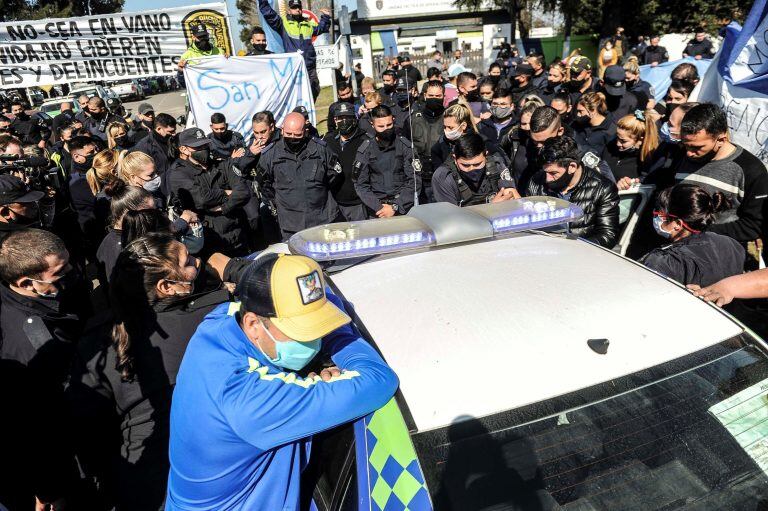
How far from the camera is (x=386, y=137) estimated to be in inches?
200

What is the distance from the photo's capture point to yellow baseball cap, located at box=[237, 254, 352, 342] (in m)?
1.54

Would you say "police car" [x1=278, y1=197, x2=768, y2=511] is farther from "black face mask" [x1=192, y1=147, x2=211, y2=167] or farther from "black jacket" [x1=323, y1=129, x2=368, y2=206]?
"black jacket" [x1=323, y1=129, x2=368, y2=206]

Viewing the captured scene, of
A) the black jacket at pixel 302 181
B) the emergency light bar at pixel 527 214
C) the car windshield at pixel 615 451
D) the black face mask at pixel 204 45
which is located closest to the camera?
the car windshield at pixel 615 451

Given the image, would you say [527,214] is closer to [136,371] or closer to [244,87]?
[136,371]

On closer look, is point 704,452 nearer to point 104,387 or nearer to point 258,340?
point 258,340

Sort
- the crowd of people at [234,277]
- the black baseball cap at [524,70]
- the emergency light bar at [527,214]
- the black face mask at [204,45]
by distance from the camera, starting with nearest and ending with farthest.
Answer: the crowd of people at [234,277], the emergency light bar at [527,214], the black baseball cap at [524,70], the black face mask at [204,45]

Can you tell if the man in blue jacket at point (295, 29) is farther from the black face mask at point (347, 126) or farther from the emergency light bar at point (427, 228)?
the emergency light bar at point (427, 228)

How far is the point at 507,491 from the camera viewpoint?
57.7 inches

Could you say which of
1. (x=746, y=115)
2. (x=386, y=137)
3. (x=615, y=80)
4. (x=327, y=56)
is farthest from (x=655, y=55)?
(x=386, y=137)

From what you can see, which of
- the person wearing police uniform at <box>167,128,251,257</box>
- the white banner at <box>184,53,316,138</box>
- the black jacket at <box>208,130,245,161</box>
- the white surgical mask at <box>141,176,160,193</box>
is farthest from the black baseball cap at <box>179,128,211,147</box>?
the white banner at <box>184,53,316,138</box>

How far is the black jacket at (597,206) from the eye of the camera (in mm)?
3475

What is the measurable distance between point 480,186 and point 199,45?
5799 mm

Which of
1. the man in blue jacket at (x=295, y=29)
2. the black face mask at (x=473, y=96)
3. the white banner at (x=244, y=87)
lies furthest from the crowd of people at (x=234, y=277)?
the man in blue jacket at (x=295, y=29)

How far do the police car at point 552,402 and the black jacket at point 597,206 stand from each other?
4.96ft
